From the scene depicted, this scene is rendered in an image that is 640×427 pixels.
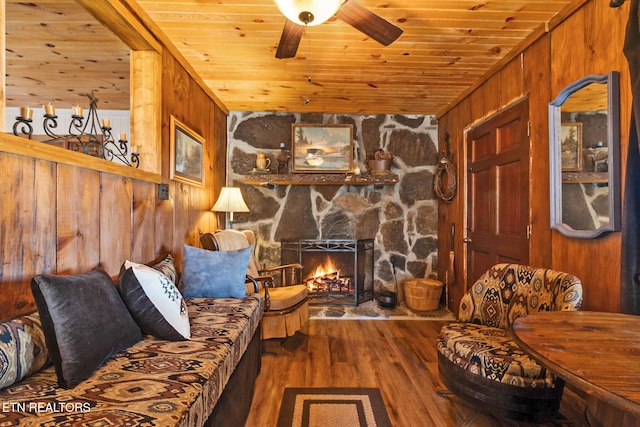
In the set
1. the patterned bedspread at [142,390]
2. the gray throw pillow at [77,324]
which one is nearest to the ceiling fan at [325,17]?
the gray throw pillow at [77,324]

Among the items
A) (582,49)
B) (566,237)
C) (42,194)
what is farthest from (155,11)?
(566,237)

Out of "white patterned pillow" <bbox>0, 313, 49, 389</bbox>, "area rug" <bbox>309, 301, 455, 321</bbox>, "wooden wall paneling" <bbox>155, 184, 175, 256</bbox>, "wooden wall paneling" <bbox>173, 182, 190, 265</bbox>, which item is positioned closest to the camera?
"white patterned pillow" <bbox>0, 313, 49, 389</bbox>

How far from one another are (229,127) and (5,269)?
330 centimetres

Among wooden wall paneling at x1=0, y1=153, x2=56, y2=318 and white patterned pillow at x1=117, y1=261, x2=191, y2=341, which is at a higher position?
wooden wall paneling at x1=0, y1=153, x2=56, y2=318

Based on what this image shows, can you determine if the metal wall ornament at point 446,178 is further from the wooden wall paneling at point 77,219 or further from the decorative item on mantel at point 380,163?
the wooden wall paneling at point 77,219

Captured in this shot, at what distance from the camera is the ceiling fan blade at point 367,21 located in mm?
1677

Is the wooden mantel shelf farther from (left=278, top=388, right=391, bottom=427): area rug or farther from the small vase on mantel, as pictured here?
(left=278, top=388, right=391, bottom=427): area rug

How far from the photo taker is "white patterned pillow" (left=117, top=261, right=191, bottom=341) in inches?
58.9

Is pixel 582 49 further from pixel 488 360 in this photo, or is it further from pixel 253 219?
pixel 253 219

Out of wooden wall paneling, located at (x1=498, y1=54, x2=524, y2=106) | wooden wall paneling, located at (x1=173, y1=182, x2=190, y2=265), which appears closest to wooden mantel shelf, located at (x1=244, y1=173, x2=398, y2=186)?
wooden wall paneling, located at (x1=173, y1=182, x2=190, y2=265)

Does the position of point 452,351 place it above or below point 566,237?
below

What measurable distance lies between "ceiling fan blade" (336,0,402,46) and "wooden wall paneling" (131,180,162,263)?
1.63 metres

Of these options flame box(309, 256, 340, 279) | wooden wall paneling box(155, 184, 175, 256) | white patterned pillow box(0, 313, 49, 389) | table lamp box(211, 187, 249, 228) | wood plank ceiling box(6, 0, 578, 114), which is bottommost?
flame box(309, 256, 340, 279)

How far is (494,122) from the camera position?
2969 mm
